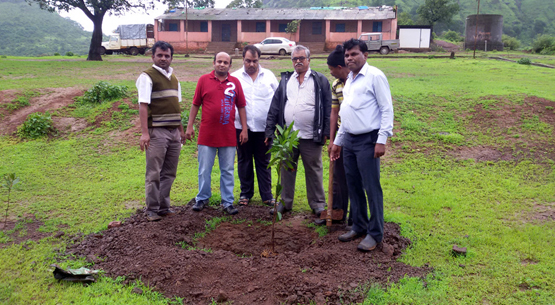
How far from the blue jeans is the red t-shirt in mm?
117

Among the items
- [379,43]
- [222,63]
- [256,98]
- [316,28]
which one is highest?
[316,28]

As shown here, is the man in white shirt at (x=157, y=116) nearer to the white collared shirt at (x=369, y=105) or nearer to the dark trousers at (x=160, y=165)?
the dark trousers at (x=160, y=165)

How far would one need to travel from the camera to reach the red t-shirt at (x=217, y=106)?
203 inches

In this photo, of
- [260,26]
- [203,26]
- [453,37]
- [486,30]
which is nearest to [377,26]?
[260,26]

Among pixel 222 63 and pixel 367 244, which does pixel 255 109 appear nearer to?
pixel 222 63

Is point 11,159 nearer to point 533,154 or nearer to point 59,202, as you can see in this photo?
point 59,202

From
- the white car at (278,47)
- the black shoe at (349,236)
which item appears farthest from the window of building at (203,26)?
the black shoe at (349,236)

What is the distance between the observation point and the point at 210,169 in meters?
5.37

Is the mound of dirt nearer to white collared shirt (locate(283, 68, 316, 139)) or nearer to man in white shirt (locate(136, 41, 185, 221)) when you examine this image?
man in white shirt (locate(136, 41, 185, 221))

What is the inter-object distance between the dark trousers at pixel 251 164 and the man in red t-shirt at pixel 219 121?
0.83 feet

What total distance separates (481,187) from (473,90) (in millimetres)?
5587

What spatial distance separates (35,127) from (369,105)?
7518 mm

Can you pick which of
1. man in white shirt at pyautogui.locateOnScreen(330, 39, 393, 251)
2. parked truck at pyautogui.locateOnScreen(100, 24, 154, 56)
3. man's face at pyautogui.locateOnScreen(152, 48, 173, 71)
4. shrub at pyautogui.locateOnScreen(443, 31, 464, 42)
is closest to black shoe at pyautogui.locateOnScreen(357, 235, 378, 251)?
man in white shirt at pyautogui.locateOnScreen(330, 39, 393, 251)

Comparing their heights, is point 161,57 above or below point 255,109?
above
